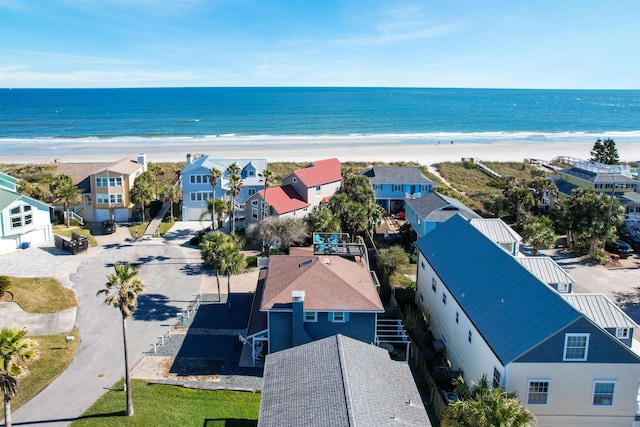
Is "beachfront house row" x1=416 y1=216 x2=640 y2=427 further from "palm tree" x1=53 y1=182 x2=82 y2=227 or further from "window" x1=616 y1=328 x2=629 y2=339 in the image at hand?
"palm tree" x1=53 y1=182 x2=82 y2=227

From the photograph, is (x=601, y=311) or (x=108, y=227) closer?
(x=601, y=311)

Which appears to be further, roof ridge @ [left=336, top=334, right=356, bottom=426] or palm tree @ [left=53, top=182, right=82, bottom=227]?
palm tree @ [left=53, top=182, right=82, bottom=227]

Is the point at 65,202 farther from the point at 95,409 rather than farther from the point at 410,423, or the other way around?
the point at 410,423

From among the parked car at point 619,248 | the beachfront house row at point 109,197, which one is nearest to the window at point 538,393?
the parked car at point 619,248

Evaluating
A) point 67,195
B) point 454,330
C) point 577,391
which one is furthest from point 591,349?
point 67,195

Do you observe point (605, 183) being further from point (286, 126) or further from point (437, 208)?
point (286, 126)

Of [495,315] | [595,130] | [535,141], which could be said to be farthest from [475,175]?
[595,130]

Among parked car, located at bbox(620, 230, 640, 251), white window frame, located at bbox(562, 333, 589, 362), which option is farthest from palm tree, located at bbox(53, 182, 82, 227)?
parked car, located at bbox(620, 230, 640, 251)
